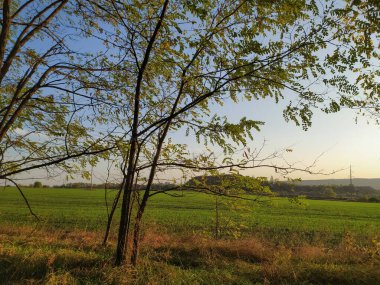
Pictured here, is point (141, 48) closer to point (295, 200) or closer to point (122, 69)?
point (122, 69)

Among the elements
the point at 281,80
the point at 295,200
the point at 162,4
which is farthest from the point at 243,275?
the point at 162,4

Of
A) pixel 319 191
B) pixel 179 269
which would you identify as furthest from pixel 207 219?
pixel 319 191

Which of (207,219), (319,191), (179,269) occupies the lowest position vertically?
(319,191)

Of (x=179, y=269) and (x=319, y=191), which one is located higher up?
(x=179, y=269)

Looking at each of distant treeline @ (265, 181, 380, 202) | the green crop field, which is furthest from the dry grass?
distant treeline @ (265, 181, 380, 202)

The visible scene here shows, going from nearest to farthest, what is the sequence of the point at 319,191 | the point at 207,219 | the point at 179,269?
the point at 179,269 → the point at 207,219 → the point at 319,191

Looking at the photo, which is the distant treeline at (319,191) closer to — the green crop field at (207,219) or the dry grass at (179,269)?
the green crop field at (207,219)

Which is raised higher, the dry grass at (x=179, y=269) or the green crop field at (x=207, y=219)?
the dry grass at (x=179, y=269)

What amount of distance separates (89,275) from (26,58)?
18.5ft

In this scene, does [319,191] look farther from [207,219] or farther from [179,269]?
[179,269]

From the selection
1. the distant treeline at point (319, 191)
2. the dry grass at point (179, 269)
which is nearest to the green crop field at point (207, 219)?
the distant treeline at point (319, 191)

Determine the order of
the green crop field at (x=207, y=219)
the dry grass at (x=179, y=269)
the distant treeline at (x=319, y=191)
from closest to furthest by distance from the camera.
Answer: the dry grass at (x=179, y=269) → the distant treeline at (x=319, y=191) → the green crop field at (x=207, y=219)

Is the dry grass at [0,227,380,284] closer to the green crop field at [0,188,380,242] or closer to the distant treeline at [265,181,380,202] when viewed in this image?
the green crop field at [0,188,380,242]

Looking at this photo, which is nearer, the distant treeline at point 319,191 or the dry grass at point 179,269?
the dry grass at point 179,269
